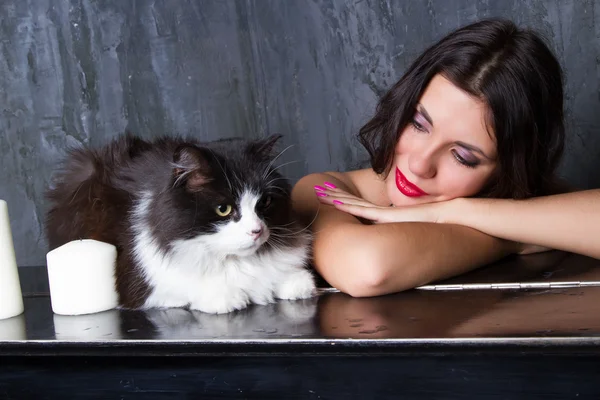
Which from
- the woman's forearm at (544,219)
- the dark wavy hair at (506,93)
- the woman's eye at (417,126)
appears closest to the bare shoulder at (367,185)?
the dark wavy hair at (506,93)

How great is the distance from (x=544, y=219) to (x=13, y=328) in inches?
49.3

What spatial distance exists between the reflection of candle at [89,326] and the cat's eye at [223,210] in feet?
1.02

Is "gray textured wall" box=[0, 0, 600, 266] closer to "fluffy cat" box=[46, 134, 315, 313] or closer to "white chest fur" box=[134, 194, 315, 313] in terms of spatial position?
"fluffy cat" box=[46, 134, 315, 313]

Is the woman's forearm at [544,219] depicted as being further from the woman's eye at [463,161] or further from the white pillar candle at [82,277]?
the white pillar candle at [82,277]

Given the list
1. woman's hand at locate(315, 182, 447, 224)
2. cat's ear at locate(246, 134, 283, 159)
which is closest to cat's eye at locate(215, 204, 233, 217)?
cat's ear at locate(246, 134, 283, 159)

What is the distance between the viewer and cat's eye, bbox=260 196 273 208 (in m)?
1.52

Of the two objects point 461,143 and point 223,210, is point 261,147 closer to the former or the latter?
point 223,210

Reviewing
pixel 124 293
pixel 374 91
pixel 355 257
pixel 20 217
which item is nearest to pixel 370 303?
pixel 355 257

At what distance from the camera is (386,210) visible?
5.92 ft

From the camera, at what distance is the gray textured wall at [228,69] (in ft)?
8.62

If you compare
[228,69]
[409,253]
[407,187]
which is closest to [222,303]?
[409,253]
